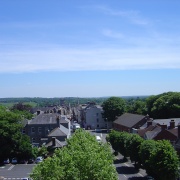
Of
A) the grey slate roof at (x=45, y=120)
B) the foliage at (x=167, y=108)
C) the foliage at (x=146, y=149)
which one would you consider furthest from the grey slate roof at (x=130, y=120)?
the foliage at (x=146, y=149)

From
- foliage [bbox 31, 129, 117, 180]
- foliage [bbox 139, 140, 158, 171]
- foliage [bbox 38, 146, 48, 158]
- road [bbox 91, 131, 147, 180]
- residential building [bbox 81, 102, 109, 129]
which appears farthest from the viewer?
residential building [bbox 81, 102, 109, 129]

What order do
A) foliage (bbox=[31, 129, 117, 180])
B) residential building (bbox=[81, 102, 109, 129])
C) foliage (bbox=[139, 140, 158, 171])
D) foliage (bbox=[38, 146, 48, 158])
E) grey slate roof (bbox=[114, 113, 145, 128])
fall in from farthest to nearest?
residential building (bbox=[81, 102, 109, 129]) → grey slate roof (bbox=[114, 113, 145, 128]) → foliage (bbox=[38, 146, 48, 158]) → foliage (bbox=[139, 140, 158, 171]) → foliage (bbox=[31, 129, 117, 180])

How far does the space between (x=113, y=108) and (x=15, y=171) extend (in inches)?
2549

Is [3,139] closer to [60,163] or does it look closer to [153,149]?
[153,149]

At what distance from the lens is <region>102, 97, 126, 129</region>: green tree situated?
11675 centimetres

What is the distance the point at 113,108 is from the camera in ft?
381

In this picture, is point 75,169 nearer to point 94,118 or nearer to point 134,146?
point 134,146

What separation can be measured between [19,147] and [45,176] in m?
37.5

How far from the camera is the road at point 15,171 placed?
5110cm

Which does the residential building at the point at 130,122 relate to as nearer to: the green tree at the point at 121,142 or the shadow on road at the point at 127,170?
the green tree at the point at 121,142

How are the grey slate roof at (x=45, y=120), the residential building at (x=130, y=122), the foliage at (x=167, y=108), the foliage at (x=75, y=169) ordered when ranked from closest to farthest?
1. the foliage at (x=75, y=169)
2. the grey slate roof at (x=45, y=120)
3. the residential building at (x=130, y=122)
4. the foliage at (x=167, y=108)

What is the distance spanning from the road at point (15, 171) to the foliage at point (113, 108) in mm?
59345

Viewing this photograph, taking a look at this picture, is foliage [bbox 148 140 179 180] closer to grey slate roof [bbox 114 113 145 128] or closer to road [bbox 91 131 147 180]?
road [bbox 91 131 147 180]

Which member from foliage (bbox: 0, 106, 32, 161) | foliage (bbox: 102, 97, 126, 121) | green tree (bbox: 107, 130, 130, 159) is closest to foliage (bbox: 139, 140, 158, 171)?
green tree (bbox: 107, 130, 130, 159)
